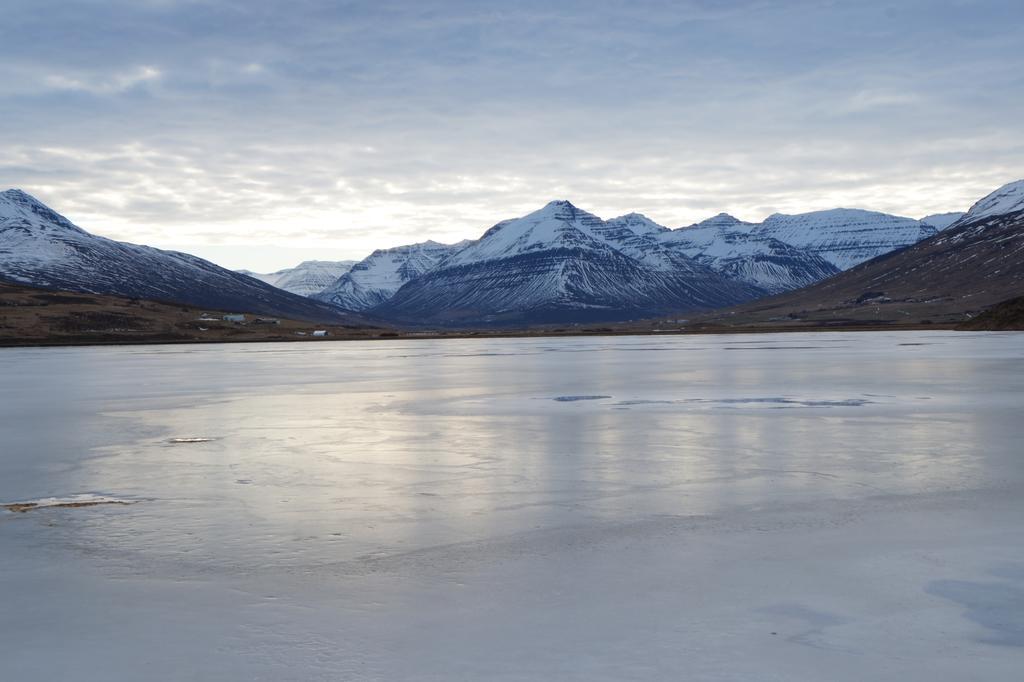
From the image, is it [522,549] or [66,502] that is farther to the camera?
[66,502]

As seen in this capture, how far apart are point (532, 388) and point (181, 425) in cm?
1984

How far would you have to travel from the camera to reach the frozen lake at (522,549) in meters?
10.5

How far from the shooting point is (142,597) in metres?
12.6

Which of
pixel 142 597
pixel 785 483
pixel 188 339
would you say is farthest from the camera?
pixel 188 339

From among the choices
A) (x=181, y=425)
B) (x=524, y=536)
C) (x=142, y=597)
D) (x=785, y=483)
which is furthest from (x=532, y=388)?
(x=142, y=597)

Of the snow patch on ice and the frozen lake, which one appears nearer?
the frozen lake

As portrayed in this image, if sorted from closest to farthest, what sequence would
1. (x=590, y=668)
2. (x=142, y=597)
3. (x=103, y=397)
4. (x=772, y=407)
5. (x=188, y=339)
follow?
1. (x=590, y=668)
2. (x=142, y=597)
3. (x=772, y=407)
4. (x=103, y=397)
5. (x=188, y=339)

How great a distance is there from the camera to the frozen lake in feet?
34.5

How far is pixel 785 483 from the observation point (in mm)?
20219

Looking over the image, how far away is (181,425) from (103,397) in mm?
15274

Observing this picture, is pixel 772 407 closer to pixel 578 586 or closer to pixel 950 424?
pixel 950 424

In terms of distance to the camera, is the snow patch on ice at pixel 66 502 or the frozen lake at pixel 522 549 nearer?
the frozen lake at pixel 522 549

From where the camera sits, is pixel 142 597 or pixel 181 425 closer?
pixel 142 597

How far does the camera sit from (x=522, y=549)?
15.0 m
